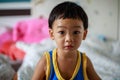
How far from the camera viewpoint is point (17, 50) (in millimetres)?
2143

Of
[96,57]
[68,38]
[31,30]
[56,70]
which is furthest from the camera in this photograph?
[31,30]

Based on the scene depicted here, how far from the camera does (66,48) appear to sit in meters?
0.95

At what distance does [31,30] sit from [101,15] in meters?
0.87

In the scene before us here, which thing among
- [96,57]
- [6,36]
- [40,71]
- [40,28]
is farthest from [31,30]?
[40,71]

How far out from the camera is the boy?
0.93 metres

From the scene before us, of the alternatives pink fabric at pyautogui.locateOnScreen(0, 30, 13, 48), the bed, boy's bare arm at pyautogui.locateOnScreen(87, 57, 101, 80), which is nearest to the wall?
the bed

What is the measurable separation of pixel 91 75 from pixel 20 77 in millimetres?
431

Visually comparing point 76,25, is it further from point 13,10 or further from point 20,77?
point 13,10

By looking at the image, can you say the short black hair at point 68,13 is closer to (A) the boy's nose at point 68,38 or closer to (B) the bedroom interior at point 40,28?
(A) the boy's nose at point 68,38

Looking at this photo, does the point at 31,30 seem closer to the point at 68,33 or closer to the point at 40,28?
the point at 40,28

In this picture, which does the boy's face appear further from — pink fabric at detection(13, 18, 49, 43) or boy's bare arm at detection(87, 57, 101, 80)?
pink fabric at detection(13, 18, 49, 43)

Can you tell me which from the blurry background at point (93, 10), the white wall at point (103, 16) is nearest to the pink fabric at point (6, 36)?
the blurry background at point (93, 10)

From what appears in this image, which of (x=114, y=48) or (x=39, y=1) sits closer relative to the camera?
(x=114, y=48)

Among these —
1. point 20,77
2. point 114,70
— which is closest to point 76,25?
point 20,77
